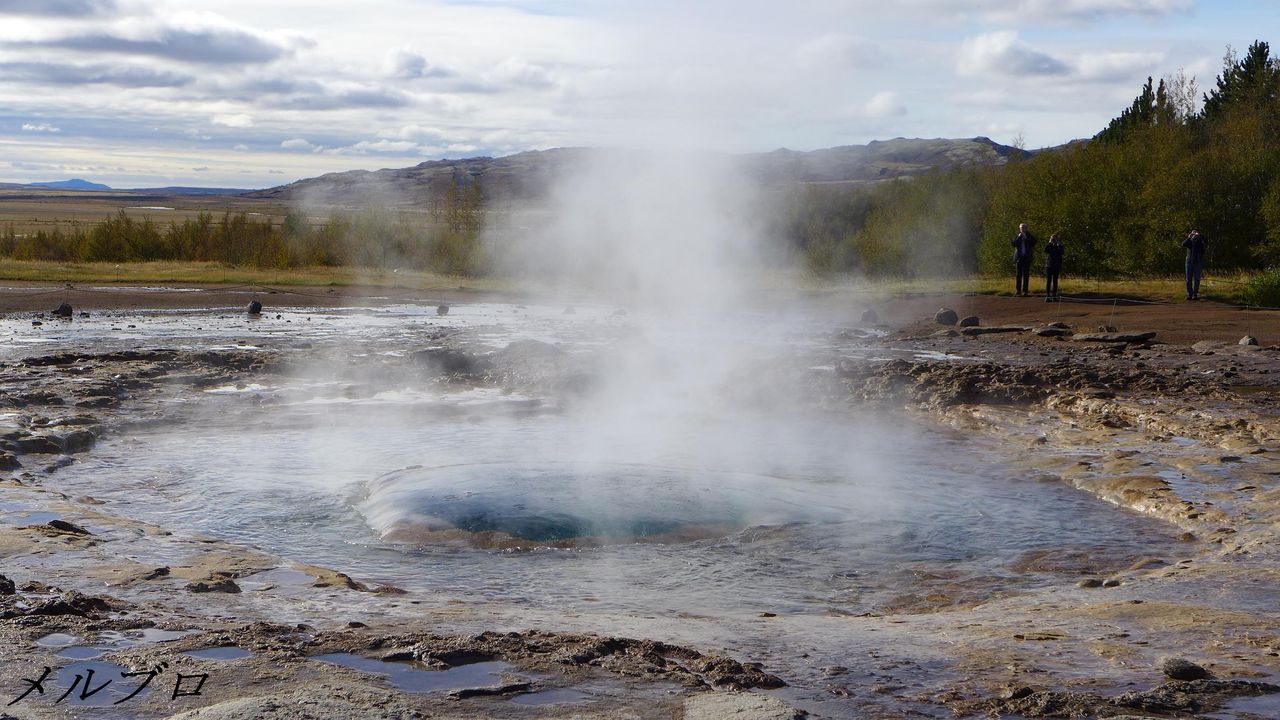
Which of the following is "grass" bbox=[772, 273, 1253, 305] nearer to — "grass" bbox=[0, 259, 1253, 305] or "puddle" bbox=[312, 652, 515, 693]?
"grass" bbox=[0, 259, 1253, 305]

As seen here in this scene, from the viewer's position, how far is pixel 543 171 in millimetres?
39500

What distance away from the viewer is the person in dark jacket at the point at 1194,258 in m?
22.6

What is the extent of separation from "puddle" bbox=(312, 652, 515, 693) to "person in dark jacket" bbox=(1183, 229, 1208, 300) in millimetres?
21799

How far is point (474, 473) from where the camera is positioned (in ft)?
25.5

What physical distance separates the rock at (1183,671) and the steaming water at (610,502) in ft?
5.08

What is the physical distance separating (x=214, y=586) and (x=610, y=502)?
2567mm

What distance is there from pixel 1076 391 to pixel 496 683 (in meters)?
9.71

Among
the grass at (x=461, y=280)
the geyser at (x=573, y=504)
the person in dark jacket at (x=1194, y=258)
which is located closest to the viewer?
the geyser at (x=573, y=504)

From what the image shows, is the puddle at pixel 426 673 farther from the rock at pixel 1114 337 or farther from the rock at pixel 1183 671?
the rock at pixel 1114 337

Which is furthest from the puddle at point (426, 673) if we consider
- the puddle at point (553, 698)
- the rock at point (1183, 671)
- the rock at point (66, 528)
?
the rock at point (66, 528)

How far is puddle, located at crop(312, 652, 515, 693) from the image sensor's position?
3.86m

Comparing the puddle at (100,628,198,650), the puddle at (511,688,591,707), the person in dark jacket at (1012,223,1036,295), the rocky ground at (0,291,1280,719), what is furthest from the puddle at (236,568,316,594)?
the person in dark jacket at (1012,223,1036,295)

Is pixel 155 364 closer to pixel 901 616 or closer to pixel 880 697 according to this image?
pixel 901 616

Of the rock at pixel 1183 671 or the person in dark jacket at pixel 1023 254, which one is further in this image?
the person in dark jacket at pixel 1023 254
